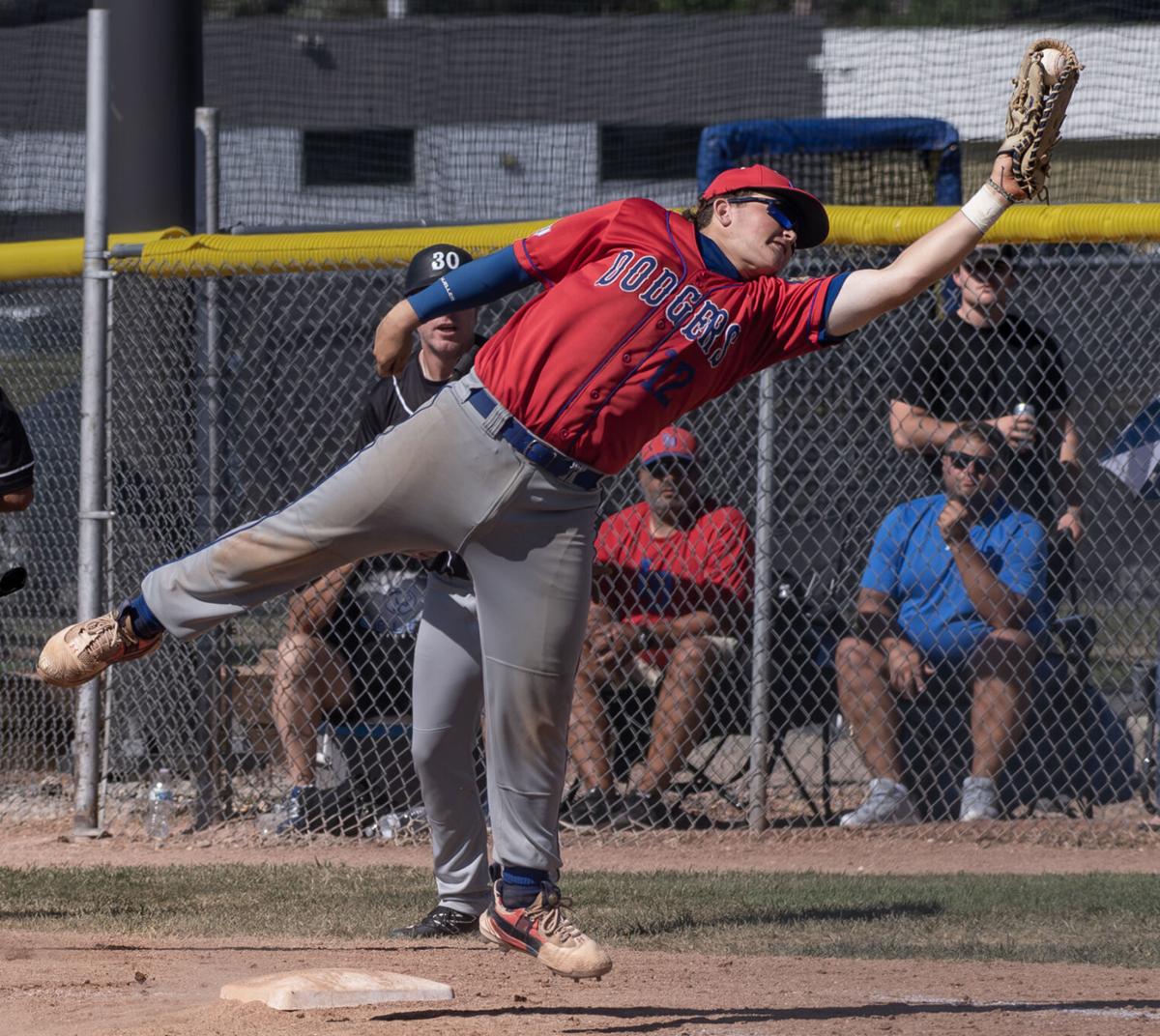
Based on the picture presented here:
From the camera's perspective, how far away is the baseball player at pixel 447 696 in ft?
16.3

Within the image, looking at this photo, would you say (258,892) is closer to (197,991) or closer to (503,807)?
(197,991)

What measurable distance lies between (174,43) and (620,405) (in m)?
5.10

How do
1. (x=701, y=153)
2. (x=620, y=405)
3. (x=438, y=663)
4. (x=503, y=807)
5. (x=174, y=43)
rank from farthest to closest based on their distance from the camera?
(x=701, y=153), (x=174, y=43), (x=438, y=663), (x=503, y=807), (x=620, y=405)

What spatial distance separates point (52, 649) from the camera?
4188mm

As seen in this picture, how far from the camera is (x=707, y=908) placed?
18.7 feet

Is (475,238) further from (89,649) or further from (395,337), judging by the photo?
(89,649)

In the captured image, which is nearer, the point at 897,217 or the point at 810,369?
the point at 897,217

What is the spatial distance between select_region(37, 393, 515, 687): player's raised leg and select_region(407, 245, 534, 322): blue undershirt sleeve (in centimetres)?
24

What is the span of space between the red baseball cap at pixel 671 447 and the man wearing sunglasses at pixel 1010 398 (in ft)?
3.00

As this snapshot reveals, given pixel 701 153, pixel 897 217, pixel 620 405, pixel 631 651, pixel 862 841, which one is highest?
pixel 701 153

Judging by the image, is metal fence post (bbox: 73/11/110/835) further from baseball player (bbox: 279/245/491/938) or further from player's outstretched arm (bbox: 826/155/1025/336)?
player's outstretched arm (bbox: 826/155/1025/336)

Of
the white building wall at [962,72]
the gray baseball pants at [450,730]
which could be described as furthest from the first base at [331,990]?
the white building wall at [962,72]

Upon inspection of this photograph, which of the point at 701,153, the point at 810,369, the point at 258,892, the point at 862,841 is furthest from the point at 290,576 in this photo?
the point at 701,153

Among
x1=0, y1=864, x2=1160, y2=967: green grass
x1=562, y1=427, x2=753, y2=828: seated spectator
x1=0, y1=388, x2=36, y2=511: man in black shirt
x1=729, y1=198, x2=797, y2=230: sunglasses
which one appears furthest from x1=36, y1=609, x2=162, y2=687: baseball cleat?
x1=562, y1=427, x2=753, y2=828: seated spectator
